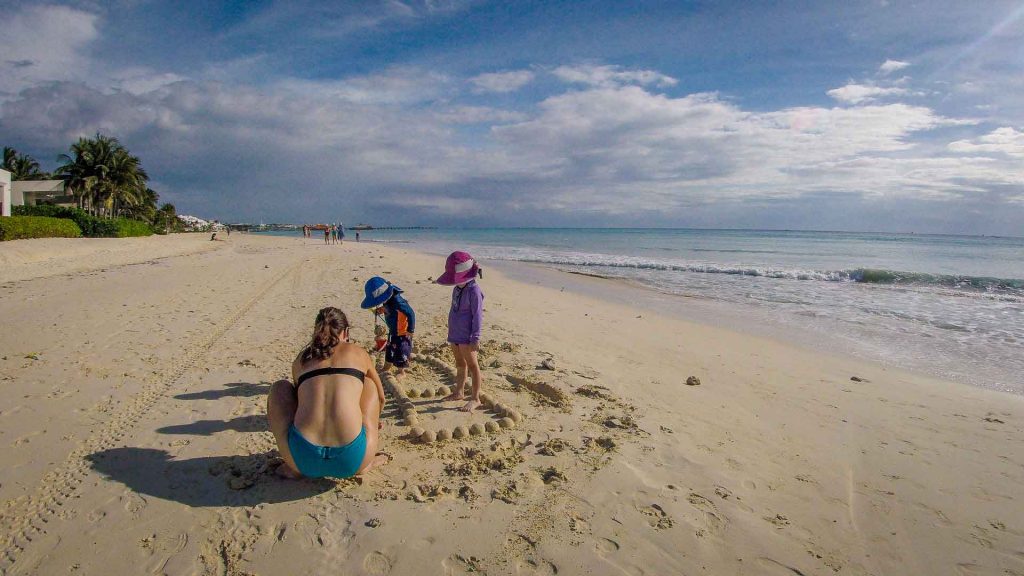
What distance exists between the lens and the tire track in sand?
3.04 metres

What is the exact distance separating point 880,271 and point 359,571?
1059 inches

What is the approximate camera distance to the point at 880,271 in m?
23.0

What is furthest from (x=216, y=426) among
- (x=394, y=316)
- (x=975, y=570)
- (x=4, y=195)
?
(x=4, y=195)

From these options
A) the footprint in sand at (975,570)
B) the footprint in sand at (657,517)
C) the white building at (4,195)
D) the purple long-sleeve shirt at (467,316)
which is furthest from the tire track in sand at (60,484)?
the white building at (4,195)

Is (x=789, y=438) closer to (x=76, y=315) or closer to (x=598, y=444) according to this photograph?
(x=598, y=444)

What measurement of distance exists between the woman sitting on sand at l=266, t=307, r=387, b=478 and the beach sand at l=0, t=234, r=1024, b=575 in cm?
31

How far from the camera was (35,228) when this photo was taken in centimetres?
2534

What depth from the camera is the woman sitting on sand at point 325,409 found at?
3.48m

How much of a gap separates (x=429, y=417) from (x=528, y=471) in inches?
59.4

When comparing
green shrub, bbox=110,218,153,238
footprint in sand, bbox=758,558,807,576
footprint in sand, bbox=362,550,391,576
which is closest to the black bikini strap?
footprint in sand, bbox=362,550,391,576

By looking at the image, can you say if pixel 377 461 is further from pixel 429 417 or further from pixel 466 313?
pixel 466 313

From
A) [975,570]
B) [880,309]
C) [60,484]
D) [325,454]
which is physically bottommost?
[975,570]

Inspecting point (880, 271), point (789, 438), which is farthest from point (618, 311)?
point (880, 271)

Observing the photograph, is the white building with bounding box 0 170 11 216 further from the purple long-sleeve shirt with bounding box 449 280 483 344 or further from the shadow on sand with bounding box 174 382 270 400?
the purple long-sleeve shirt with bounding box 449 280 483 344
